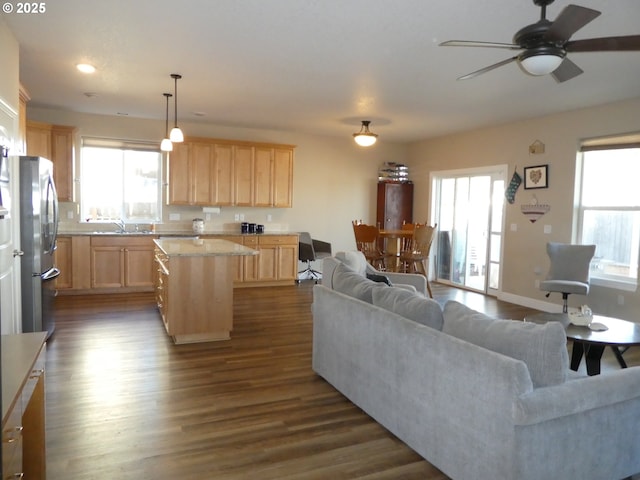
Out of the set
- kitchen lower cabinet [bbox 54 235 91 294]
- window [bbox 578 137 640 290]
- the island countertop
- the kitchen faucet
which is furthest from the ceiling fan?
the kitchen faucet

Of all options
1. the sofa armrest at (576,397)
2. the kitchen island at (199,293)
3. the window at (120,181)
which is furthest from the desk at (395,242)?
the sofa armrest at (576,397)

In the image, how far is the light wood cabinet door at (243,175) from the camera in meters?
7.56

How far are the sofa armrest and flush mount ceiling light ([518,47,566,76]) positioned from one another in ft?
5.42

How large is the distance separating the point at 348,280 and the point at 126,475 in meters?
1.82

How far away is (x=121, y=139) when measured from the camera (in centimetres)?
→ 722

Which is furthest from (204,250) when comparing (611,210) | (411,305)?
(611,210)

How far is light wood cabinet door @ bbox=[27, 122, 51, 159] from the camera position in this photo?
6312 millimetres

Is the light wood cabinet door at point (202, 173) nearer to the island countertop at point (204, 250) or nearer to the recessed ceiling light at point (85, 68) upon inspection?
the island countertop at point (204, 250)

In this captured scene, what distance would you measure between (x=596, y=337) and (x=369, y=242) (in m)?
3.91

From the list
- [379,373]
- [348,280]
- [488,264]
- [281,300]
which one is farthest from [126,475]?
[488,264]

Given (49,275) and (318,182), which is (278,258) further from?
(49,275)

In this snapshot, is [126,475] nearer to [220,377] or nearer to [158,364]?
[220,377]

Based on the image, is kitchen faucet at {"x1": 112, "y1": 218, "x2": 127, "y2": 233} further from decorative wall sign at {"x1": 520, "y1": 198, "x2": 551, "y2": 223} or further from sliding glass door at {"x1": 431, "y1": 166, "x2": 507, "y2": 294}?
decorative wall sign at {"x1": 520, "y1": 198, "x2": 551, "y2": 223}

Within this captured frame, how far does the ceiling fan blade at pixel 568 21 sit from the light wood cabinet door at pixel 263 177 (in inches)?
225
